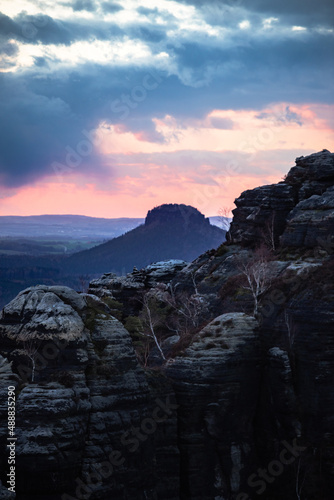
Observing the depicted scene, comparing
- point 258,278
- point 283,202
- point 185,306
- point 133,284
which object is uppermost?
point 283,202

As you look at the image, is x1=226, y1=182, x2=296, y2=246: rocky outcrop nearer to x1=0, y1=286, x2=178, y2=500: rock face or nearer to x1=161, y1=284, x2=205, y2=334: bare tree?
x1=161, y1=284, x2=205, y2=334: bare tree

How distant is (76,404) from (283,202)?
4591 cm

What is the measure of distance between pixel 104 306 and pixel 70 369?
30.0 ft

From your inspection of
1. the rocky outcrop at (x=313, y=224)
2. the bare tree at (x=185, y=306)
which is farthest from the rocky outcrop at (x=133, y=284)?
the rocky outcrop at (x=313, y=224)

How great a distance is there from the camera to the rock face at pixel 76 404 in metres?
43.7

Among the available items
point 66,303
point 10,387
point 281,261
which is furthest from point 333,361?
point 10,387

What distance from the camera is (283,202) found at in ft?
275

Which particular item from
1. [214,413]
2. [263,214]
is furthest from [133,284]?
[214,413]

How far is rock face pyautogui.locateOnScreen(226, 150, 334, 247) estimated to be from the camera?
7975cm

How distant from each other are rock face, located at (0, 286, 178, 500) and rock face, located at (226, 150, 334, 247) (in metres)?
31.1

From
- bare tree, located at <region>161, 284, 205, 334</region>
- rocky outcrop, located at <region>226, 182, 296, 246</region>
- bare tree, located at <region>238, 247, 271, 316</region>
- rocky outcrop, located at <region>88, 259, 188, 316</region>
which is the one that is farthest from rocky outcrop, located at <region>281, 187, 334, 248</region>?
rocky outcrop, located at <region>88, 259, 188, 316</region>

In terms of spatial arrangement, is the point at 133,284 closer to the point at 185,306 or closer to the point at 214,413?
the point at 185,306

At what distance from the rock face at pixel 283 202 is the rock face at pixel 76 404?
102ft

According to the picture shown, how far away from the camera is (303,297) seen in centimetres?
6000
